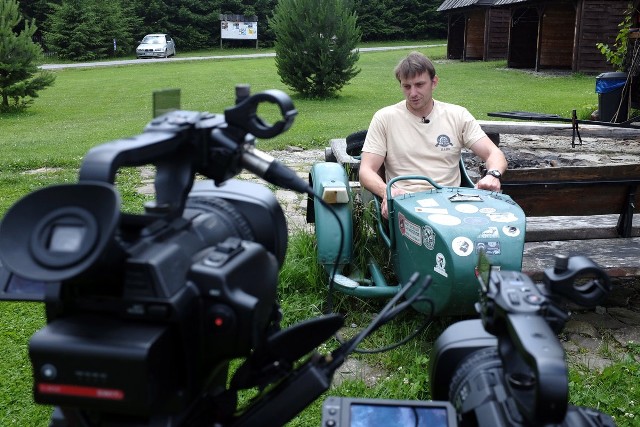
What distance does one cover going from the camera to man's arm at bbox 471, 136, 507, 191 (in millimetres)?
3982

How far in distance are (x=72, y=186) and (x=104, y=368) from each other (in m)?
0.30

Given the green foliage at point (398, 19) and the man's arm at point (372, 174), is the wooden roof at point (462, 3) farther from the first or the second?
the man's arm at point (372, 174)

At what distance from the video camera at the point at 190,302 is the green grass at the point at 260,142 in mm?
1811

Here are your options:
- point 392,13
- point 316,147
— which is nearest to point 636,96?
point 316,147

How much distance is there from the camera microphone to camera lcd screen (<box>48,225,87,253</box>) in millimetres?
432

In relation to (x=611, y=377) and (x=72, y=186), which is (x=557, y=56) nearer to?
(x=611, y=377)

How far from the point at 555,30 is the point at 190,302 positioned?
2615 centimetres

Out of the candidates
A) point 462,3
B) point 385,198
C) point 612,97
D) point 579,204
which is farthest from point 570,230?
point 462,3

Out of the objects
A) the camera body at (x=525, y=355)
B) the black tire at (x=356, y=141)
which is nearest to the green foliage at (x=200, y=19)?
the black tire at (x=356, y=141)

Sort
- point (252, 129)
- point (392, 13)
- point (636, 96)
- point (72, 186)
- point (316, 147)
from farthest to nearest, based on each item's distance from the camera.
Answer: point (392, 13), point (636, 96), point (316, 147), point (252, 129), point (72, 186)

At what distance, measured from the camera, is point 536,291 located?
129 centimetres

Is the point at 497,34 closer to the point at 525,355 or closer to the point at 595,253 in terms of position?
the point at 595,253

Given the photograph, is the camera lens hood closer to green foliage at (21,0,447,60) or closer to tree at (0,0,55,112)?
tree at (0,0,55,112)

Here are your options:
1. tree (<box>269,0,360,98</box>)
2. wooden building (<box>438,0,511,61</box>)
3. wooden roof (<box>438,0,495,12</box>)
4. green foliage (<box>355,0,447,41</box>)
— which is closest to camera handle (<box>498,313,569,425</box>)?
tree (<box>269,0,360,98</box>)
